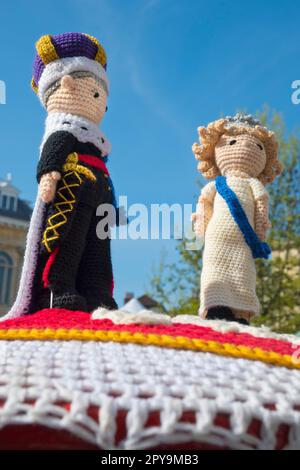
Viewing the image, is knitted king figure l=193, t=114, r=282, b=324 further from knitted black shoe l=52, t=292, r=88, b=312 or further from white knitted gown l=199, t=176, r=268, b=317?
knitted black shoe l=52, t=292, r=88, b=312

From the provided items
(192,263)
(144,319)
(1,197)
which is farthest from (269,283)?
(1,197)

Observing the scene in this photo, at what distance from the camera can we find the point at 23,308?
190 centimetres

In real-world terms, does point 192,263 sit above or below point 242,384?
above

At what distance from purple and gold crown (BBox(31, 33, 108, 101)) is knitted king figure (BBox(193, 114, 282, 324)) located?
73 centimetres

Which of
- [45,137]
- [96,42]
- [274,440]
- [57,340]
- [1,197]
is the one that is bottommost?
[274,440]

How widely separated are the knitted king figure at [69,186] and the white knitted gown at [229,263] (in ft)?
1.73

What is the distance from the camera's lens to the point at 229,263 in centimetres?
251

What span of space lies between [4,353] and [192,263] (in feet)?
24.2

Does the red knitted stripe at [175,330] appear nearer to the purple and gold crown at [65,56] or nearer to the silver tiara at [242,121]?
the purple and gold crown at [65,56]

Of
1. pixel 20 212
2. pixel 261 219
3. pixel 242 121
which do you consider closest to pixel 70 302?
pixel 261 219

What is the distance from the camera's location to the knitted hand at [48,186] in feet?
6.62

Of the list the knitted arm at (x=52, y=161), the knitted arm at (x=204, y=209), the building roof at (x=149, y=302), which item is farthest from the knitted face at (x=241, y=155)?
the building roof at (x=149, y=302)

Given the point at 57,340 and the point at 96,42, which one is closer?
the point at 57,340

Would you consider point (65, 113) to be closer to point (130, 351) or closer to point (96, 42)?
point (96, 42)
